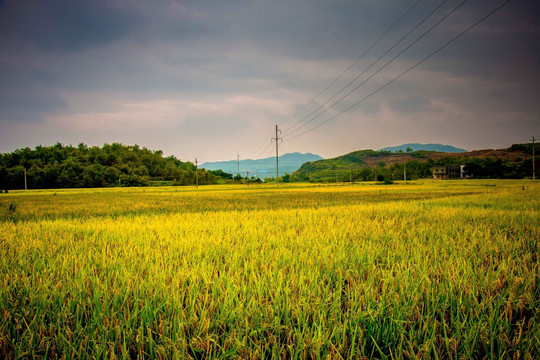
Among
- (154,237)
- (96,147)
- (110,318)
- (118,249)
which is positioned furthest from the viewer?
(96,147)

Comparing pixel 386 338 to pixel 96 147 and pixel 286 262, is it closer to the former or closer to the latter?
pixel 286 262

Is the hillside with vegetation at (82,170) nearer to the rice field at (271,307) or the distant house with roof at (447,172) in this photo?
the rice field at (271,307)

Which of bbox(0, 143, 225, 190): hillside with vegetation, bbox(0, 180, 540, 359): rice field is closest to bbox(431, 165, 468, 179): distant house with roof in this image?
bbox(0, 143, 225, 190): hillside with vegetation

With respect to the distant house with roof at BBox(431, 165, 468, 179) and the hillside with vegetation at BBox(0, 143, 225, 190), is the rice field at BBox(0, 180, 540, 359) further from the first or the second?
the distant house with roof at BBox(431, 165, 468, 179)

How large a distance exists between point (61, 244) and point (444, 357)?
4163 mm

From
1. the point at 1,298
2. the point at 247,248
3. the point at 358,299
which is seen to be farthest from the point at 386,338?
the point at 1,298

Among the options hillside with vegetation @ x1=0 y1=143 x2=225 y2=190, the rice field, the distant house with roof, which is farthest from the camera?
the distant house with roof

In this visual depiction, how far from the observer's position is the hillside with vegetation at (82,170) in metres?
65.2

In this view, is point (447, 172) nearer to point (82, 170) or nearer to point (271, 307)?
point (271, 307)

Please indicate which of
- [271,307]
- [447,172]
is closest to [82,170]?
[271,307]

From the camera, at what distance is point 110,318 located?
1.40 metres

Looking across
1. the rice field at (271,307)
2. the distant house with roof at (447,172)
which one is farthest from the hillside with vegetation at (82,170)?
the distant house with roof at (447,172)

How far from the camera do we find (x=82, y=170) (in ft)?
231

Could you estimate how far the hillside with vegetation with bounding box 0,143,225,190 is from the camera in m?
65.2
